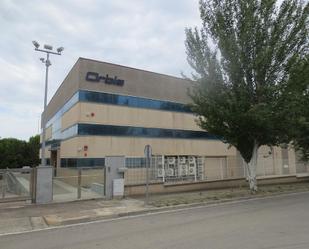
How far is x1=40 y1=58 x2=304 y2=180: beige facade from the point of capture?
25906mm

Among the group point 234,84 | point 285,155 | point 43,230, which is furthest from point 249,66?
point 285,155

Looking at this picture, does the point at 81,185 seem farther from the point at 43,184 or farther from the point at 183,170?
the point at 183,170

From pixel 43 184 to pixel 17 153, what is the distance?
58253 millimetres

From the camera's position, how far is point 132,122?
28391mm

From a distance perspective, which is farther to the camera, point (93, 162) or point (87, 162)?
point (93, 162)

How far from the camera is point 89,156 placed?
25.7 m

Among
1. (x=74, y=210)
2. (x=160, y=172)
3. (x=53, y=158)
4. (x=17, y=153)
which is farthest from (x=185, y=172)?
(x=17, y=153)

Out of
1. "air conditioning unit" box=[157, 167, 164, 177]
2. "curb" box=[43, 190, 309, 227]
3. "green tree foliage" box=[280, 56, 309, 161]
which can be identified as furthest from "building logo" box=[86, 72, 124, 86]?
"curb" box=[43, 190, 309, 227]

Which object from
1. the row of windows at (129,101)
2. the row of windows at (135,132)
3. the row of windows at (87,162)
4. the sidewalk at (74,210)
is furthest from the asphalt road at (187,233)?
the row of windows at (129,101)

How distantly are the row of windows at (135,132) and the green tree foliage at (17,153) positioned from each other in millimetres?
46132

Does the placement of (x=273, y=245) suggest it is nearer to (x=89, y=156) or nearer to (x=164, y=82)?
(x=89, y=156)

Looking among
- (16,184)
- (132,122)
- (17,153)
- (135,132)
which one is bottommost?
(16,184)

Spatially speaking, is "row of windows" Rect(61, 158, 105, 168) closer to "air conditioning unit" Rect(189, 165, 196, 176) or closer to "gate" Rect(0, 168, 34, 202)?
"air conditioning unit" Rect(189, 165, 196, 176)

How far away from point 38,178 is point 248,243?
10.6 meters
